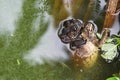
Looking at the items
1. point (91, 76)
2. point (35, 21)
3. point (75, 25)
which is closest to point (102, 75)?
point (91, 76)

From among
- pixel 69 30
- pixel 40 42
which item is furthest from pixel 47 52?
pixel 69 30

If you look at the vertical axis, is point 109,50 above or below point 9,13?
below

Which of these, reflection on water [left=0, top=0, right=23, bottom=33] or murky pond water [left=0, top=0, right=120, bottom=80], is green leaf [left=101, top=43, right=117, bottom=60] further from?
reflection on water [left=0, top=0, right=23, bottom=33]

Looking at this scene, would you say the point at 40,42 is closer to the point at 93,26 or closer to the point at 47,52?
the point at 47,52

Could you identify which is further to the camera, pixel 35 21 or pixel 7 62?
pixel 35 21

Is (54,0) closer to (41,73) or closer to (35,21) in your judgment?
(35,21)

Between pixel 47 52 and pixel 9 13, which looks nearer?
pixel 47 52

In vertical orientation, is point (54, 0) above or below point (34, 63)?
above
